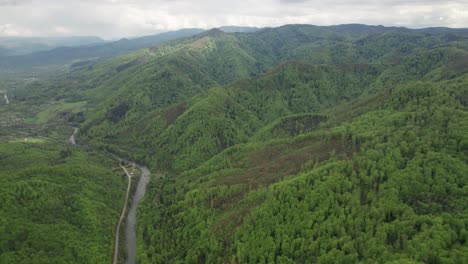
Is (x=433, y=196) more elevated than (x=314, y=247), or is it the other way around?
(x=433, y=196)

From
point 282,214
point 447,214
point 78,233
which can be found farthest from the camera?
point 78,233

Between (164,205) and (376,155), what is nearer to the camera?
(376,155)

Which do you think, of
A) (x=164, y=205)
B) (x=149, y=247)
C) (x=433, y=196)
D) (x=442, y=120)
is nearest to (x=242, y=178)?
(x=164, y=205)

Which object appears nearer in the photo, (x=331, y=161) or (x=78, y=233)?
(x=78, y=233)

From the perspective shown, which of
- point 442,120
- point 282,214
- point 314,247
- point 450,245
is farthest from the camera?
point 442,120

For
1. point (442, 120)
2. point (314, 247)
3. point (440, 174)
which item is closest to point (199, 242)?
point (314, 247)

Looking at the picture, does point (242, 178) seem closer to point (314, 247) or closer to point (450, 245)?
point (314, 247)

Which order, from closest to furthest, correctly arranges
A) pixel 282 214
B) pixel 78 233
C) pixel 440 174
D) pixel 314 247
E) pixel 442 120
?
pixel 314 247 → pixel 440 174 → pixel 282 214 → pixel 78 233 → pixel 442 120

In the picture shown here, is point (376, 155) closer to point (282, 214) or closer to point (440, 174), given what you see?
point (440, 174)

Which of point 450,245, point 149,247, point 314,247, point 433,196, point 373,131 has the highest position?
point 373,131
